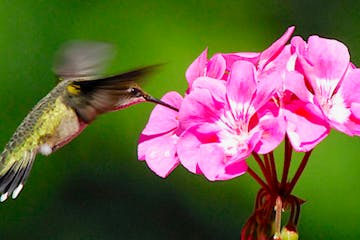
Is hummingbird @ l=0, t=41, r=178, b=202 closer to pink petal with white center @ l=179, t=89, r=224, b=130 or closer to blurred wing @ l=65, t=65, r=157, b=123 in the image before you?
blurred wing @ l=65, t=65, r=157, b=123

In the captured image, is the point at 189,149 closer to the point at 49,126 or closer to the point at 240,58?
the point at 240,58

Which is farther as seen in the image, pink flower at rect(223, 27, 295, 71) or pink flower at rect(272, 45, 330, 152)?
pink flower at rect(223, 27, 295, 71)

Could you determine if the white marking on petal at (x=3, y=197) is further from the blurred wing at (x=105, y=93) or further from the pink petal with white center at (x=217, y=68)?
the pink petal with white center at (x=217, y=68)

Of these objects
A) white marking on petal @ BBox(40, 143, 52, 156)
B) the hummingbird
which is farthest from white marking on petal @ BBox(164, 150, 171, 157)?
white marking on petal @ BBox(40, 143, 52, 156)

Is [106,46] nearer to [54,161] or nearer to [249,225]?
[249,225]

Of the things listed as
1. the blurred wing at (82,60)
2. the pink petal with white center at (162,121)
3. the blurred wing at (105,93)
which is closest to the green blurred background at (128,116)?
the blurred wing at (82,60)

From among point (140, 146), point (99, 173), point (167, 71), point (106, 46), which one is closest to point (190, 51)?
point (167, 71)

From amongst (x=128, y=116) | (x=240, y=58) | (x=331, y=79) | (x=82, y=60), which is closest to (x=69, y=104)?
(x=82, y=60)
